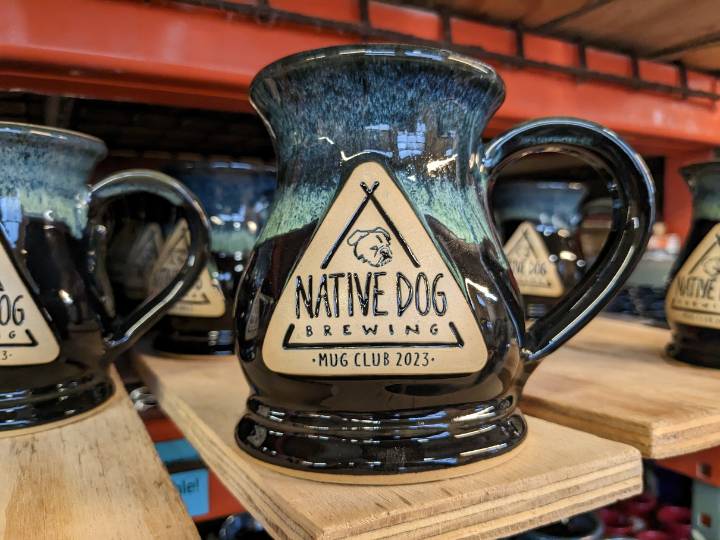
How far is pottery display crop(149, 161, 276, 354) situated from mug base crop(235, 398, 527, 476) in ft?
1.06

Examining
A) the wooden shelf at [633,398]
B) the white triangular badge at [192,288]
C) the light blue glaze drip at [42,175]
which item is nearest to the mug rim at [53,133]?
the light blue glaze drip at [42,175]

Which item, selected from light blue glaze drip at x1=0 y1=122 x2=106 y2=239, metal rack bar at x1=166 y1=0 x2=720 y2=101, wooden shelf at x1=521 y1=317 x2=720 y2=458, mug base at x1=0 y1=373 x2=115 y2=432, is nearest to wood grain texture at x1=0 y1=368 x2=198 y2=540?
mug base at x1=0 y1=373 x2=115 y2=432

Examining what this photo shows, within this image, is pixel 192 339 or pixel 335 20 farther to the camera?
pixel 335 20

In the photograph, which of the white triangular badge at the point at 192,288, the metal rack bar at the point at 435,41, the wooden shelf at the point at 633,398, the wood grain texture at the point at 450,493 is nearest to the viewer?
the wood grain texture at the point at 450,493

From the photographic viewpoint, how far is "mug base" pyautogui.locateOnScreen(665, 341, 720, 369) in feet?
1.85

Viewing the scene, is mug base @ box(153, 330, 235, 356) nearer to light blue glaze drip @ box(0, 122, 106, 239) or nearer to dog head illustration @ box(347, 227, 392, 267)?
light blue glaze drip @ box(0, 122, 106, 239)

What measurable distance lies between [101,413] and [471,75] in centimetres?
38

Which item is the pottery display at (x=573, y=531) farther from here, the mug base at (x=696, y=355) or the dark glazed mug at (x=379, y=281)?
the dark glazed mug at (x=379, y=281)

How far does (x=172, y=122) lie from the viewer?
1052mm

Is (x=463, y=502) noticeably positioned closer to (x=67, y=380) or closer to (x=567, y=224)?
(x=67, y=380)

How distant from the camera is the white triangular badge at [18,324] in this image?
0.44 meters

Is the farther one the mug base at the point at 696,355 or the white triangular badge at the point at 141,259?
the white triangular badge at the point at 141,259

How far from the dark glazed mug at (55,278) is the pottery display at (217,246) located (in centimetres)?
13

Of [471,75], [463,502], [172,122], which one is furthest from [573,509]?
[172,122]
